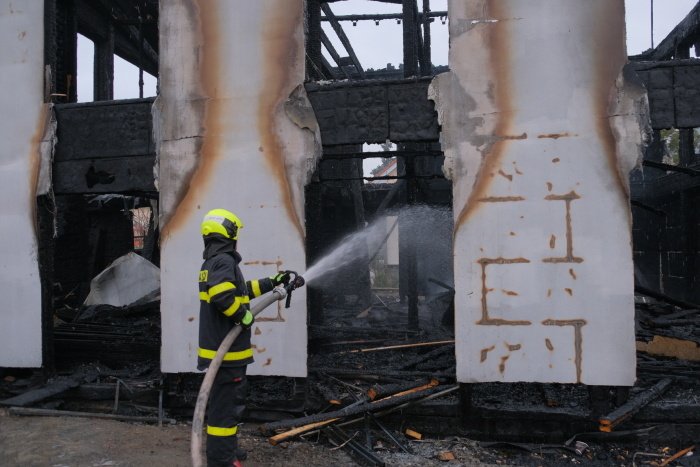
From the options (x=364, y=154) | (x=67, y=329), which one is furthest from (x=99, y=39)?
(x=364, y=154)

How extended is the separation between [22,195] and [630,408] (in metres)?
6.89

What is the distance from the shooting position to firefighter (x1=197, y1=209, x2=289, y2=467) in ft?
12.1

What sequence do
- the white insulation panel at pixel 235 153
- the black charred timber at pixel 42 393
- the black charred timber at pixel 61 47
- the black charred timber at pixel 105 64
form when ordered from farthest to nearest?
the black charred timber at pixel 105 64
the black charred timber at pixel 61 47
the black charred timber at pixel 42 393
the white insulation panel at pixel 235 153

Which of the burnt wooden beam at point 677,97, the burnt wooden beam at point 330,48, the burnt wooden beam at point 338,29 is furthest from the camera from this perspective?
the burnt wooden beam at point 330,48

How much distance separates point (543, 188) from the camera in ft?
14.9

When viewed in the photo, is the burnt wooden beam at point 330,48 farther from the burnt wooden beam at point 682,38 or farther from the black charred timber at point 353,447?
the black charred timber at point 353,447

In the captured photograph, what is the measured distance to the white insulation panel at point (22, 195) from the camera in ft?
18.9

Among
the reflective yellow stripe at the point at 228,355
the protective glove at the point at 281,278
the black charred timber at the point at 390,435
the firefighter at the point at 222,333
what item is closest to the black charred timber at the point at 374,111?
the protective glove at the point at 281,278

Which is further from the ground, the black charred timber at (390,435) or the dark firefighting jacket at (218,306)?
the dark firefighting jacket at (218,306)

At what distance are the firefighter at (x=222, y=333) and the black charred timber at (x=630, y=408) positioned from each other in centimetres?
320

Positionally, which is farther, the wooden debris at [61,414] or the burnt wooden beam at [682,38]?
the burnt wooden beam at [682,38]

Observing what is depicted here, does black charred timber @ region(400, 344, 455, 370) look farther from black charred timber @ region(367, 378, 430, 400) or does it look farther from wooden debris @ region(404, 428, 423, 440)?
wooden debris @ region(404, 428, 423, 440)

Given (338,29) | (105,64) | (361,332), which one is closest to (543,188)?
(361,332)

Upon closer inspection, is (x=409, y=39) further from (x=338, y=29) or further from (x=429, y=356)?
(x=429, y=356)
